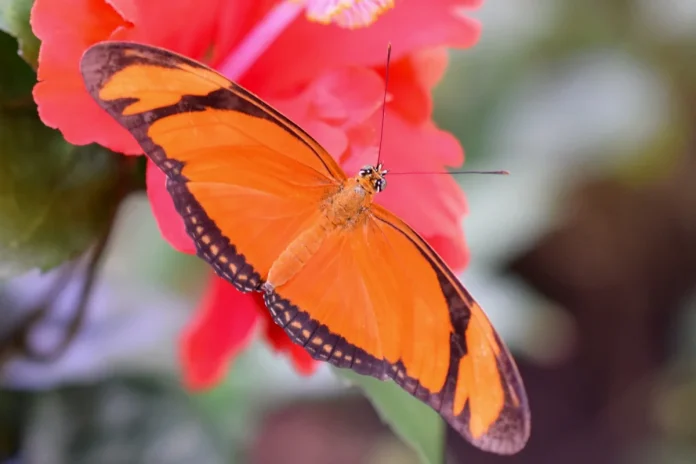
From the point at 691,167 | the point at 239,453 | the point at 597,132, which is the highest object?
the point at 691,167

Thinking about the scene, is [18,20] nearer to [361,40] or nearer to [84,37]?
[84,37]

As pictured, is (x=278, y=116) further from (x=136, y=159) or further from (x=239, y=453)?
(x=239, y=453)

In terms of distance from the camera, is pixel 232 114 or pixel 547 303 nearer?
pixel 232 114

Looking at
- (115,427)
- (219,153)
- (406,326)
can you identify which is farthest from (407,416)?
(115,427)

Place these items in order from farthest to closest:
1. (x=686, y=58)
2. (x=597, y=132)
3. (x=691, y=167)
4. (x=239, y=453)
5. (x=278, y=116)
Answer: (x=691, y=167) < (x=686, y=58) < (x=597, y=132) < (x=239, y=453) < (x=278, y=116)

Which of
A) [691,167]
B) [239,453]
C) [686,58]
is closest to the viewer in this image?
[239,453]

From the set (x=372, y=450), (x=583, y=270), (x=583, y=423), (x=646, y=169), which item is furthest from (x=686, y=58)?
(x=372, y=450)

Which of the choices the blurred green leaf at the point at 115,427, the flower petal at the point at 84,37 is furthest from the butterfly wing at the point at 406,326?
the blurred green leaf at the point at 115,427

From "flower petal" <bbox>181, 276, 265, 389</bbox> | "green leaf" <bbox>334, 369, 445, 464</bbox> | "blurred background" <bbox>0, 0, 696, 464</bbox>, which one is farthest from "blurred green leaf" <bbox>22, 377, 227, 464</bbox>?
"green leaf" <bbox>334, 369, 445, 464</bbox>
